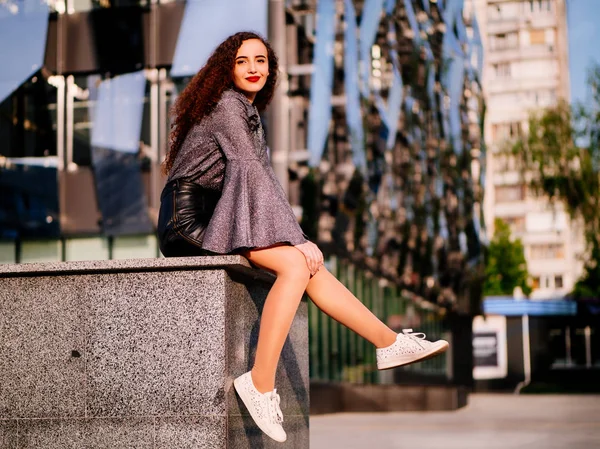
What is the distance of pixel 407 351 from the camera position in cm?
511

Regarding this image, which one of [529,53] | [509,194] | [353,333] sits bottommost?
[353,333]

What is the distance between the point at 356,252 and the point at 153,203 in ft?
18.3

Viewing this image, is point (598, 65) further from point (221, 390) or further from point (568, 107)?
point (221, 390)

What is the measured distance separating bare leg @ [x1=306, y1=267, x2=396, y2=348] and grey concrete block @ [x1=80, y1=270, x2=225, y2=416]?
1.68 feet

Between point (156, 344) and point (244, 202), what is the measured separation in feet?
2.81

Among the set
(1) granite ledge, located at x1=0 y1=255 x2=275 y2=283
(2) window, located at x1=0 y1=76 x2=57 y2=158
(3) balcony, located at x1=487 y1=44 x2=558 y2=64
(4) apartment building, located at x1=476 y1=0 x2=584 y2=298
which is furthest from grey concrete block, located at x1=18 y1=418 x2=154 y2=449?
(3) balcony, located at x1=487 y1=44 x2=558 y2=64

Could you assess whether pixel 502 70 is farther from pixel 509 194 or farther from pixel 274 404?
pixel 274 404

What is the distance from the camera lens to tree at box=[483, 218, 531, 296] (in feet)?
252

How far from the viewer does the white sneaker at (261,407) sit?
4.86m

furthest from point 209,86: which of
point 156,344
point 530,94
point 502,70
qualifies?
point 502,70

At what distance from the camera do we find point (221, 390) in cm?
491

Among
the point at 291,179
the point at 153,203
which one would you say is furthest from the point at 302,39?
the point at 153,203

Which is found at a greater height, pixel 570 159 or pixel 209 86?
pixel 570 159

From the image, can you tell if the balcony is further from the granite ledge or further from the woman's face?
the granite ledge
